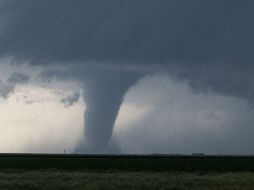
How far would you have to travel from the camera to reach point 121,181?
202 ft

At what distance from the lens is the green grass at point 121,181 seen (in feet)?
190

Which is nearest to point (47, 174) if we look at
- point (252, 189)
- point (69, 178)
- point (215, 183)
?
point (69, 178)

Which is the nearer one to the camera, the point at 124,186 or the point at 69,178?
the point at 124,186

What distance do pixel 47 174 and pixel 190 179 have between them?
62.1 ft

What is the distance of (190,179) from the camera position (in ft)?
207

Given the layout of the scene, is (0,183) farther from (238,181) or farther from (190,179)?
(238,181)

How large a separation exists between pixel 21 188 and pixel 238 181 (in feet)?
82.5

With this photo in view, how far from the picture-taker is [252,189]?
183 feet

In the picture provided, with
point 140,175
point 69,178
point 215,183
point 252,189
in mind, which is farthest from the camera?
point 140,175

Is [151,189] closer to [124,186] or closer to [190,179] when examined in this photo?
[124,186]

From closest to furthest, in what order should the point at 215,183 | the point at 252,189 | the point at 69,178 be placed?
1. the point at 252,189
2. the point at 215,183
3. the point at 69,178

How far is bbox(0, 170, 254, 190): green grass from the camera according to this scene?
57.8 m

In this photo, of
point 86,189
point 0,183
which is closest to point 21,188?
point 0,183

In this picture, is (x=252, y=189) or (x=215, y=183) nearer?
(x=252, y=189)
